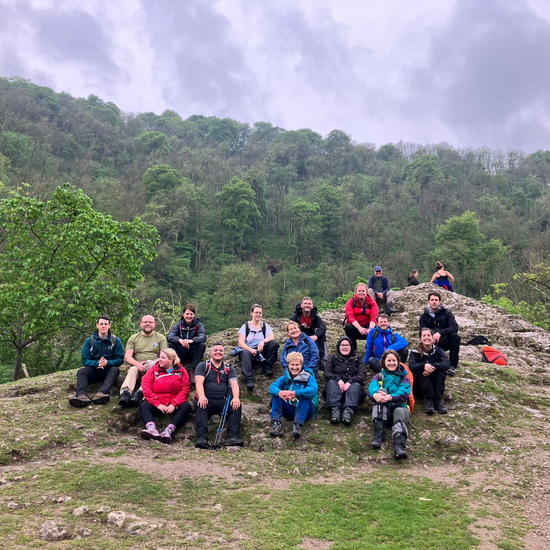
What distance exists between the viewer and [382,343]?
26.9 ft

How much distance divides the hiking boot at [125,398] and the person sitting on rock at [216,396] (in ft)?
4.15

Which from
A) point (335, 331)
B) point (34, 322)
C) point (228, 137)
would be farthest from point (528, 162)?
point (34, 322)

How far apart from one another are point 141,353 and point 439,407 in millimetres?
5649

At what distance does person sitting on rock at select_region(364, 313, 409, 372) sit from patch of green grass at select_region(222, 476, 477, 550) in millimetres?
3049

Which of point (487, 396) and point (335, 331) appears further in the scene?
point (335, 331)

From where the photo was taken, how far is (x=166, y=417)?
275 inches

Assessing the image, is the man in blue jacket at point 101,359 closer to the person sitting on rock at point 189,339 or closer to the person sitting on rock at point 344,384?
the person sitting on rock at point 189,339

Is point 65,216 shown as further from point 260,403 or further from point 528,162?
point 528,162

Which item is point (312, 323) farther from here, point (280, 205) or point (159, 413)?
point (280, 205)

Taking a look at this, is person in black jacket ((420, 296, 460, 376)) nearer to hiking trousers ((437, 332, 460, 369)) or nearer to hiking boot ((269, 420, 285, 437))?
hiking trousers ((437, 332, 460, 369))

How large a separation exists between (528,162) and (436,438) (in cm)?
10067

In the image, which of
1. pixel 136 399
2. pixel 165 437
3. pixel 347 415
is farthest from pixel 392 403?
pixel 136 399

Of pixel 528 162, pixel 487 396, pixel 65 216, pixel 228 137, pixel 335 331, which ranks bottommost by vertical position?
pixel 487 396

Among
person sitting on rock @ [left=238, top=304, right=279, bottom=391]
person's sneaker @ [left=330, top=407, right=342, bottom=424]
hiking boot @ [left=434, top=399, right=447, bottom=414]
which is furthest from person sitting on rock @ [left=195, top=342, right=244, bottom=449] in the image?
hiking boot @ [left=434, top=399, right=447, bottom=414]
